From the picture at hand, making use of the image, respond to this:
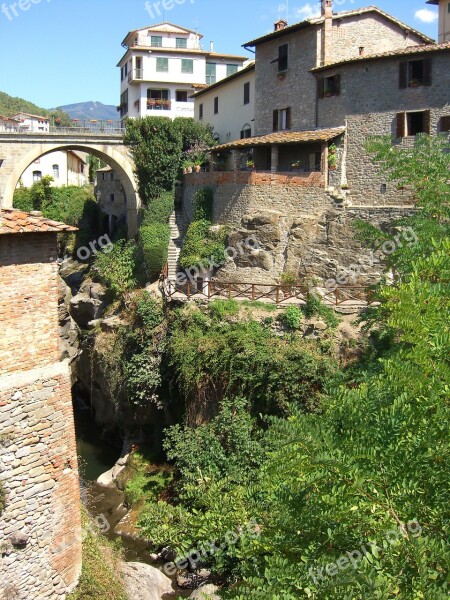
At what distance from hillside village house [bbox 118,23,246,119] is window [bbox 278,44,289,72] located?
15304mm

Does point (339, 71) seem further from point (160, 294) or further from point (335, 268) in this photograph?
point (160, 294)

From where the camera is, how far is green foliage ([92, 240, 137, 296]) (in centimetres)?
2794

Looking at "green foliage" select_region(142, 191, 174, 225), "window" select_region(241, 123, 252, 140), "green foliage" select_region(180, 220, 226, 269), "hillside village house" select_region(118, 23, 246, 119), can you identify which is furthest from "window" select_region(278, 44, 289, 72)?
"hillside village house" select_region(118, 23, 246, 119)

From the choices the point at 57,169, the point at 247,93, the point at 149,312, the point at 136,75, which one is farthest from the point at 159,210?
the point at 57,169

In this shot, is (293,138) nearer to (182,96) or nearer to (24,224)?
(24,224)

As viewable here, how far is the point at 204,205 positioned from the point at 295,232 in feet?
17.1

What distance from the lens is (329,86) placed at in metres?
27.2

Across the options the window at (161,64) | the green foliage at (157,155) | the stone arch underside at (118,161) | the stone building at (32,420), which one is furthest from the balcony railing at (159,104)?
the stone building at (32,420)

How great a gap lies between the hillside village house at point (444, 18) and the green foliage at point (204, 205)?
50.8 ft

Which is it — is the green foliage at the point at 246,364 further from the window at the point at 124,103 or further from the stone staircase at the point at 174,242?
the window at the point at 124,103

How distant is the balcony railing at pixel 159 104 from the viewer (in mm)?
44219

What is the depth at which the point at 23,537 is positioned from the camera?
32.7 ft

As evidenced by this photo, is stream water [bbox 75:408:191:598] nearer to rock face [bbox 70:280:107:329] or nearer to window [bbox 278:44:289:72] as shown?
rock face [bbox 70:280:107:329]

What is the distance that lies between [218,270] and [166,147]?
9.90 m
